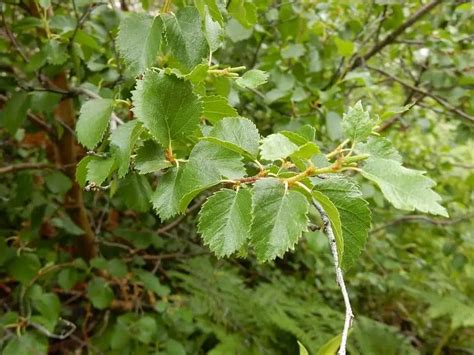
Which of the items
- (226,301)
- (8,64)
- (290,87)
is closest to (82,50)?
(8,64)

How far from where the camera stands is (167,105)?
492 mm

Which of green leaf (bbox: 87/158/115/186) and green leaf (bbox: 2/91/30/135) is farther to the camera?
green leaf (bbox: 2/91/30/135)

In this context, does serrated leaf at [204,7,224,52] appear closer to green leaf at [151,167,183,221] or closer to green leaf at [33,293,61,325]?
green leaf at [151,167,183,221]

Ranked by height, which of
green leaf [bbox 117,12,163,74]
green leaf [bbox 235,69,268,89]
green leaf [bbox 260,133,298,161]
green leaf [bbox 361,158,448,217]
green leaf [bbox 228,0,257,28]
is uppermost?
green leaf [bbox 117,12,163,74]

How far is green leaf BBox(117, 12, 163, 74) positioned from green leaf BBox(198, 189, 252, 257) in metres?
0.19

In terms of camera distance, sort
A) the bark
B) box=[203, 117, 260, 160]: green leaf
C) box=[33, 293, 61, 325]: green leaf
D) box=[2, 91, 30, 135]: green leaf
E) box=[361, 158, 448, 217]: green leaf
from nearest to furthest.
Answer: box=[361, 158, 448, 217]: green leaf → box=[203, 117, 260, 160]: green leaf → box=[2, 91, 30, 135]: green leaf → box=[33, 293, 61, 325]: green leaf → the bark

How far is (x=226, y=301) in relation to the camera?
179 centimetres

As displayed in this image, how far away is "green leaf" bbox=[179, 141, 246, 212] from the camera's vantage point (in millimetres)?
478

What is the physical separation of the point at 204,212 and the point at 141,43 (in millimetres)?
224

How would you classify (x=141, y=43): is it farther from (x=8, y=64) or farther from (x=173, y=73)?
(x=8, y=64)

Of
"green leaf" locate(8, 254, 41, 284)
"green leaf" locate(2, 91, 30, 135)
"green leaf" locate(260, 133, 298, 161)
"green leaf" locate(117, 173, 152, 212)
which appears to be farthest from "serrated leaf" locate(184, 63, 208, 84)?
"green leaf" locate(8, 254, 41, 284)

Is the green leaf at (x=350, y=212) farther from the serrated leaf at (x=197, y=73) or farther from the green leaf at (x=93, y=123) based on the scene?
the green leaf at (x=93, y=123)

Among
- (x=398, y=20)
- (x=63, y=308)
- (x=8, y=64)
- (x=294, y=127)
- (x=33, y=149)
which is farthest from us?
(x=33, y=149)

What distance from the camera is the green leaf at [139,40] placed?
1.82 feet
